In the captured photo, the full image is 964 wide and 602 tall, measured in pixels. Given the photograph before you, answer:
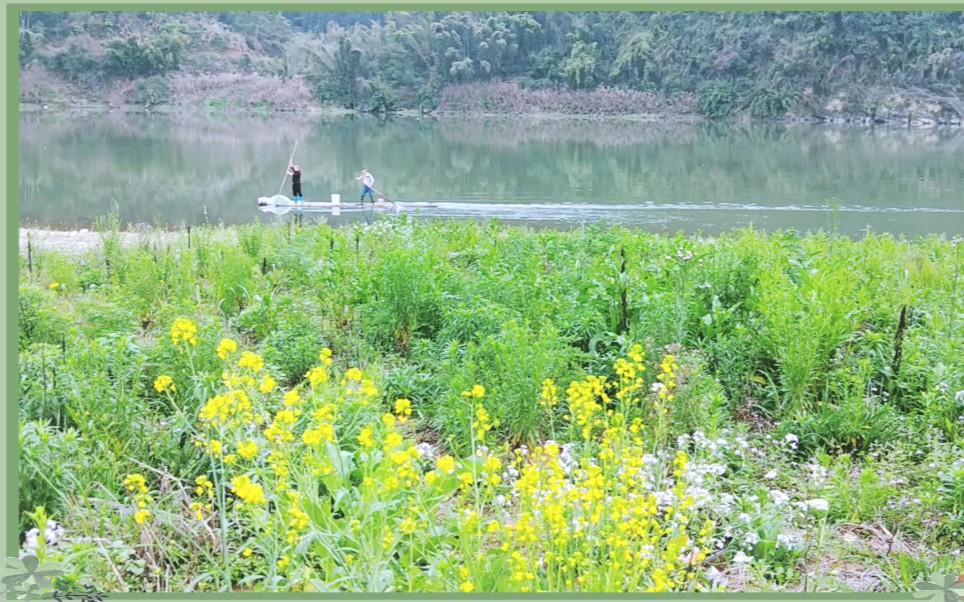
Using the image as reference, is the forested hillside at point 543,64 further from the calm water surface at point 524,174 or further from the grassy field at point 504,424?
the grassy field at point 504,424

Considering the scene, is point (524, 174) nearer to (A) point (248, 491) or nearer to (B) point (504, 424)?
(B) point (504, 424)

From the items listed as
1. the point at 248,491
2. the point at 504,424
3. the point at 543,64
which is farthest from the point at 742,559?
the point at 543,64

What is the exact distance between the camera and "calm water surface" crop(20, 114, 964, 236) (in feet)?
64.0

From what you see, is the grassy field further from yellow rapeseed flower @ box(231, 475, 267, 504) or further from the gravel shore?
the gravel shore

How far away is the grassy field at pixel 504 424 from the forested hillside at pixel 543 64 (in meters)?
53.6

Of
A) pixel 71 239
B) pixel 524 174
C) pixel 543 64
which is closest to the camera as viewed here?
pixel 71 239

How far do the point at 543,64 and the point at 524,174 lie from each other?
124 ft

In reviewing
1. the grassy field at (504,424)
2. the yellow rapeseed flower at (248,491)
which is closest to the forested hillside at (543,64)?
the grassy field at (504,424)

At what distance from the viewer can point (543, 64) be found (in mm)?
63125

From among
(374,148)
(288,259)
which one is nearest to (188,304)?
(288,259)

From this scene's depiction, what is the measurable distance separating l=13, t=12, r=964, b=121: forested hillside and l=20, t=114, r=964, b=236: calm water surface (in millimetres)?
8578

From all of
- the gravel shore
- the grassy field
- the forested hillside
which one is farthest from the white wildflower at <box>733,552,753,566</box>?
the forested hillside

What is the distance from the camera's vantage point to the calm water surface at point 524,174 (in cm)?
1950

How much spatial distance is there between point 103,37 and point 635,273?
6895cm
